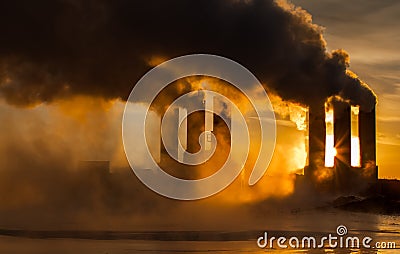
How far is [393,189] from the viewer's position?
181 meters

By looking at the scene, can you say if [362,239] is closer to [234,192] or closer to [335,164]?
[234,192]

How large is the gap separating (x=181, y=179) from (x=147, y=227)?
2271 inches

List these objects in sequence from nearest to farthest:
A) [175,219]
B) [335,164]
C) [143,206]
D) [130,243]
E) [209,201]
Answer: [130,243], [175,219], [143,206], [209,201], [335,164]

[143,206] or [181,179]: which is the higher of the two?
[181,179]

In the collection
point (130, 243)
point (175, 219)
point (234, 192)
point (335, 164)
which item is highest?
point (335, 164)

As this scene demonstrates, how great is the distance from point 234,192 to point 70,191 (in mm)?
37186

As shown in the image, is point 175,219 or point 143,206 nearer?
point 175,219

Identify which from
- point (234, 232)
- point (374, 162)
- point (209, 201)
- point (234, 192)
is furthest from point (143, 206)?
point (374, 162)

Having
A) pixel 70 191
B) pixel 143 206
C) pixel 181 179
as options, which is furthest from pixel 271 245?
pixel 181 179

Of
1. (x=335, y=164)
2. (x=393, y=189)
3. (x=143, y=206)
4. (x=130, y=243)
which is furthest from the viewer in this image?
(x=393, y=189)

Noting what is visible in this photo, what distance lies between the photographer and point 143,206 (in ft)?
365

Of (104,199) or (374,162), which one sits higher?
(374,162)

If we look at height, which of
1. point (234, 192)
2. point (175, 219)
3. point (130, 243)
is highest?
point (234, 192)

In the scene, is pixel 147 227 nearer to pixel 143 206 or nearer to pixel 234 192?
pixel 143 206
